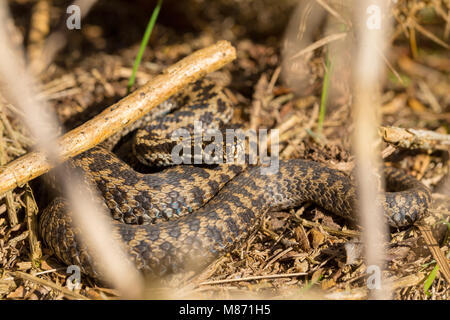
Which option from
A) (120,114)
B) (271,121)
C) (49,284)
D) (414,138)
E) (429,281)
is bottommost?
(429,281)

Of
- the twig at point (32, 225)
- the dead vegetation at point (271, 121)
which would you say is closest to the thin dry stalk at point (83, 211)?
the dead vegetation at point (271, 121)

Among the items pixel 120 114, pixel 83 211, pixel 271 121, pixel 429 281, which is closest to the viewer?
pixel 83 211

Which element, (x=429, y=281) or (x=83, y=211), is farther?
(x=429, y=281)

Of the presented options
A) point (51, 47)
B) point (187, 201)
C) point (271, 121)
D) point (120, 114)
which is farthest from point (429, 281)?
point (51, 47)

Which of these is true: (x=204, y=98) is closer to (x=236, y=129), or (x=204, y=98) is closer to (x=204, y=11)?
(x=236, y=129)

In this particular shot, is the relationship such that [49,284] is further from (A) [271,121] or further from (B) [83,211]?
(A) [271,121]

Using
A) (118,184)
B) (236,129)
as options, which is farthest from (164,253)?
(236,129)

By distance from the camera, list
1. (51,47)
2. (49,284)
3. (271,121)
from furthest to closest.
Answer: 1. (51,47)
2. (271,121)
3. (49,284)

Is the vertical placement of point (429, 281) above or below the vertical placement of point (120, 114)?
below

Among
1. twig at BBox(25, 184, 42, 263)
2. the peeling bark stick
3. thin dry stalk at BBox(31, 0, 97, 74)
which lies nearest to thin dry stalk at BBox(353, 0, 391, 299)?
the peeling bark stick
